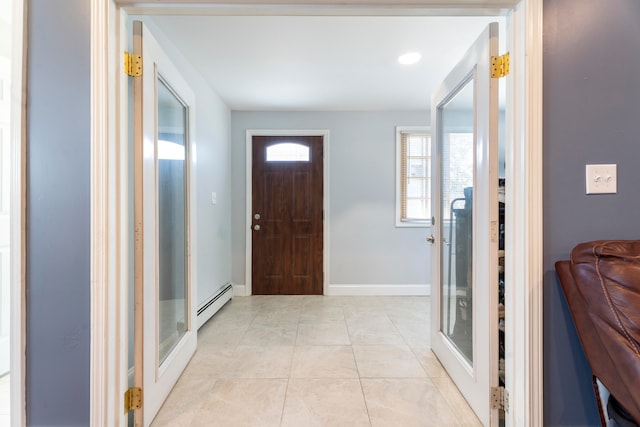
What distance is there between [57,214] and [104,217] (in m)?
0.19

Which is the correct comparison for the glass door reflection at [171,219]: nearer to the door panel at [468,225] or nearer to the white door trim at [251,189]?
the door panel at [468,225]

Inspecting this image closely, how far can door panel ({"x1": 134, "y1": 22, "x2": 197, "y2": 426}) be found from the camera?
1392 millimetres

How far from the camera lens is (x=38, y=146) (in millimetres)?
1175

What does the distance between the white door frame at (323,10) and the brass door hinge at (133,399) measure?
76mm

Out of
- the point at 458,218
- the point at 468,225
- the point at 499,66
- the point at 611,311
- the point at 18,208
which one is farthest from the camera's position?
the point at 458,218

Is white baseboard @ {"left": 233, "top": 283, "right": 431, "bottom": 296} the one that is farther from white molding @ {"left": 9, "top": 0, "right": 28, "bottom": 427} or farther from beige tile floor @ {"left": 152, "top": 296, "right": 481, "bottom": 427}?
white molding @ {"left": 9, "top": 0, "right": 28, "bottom": 427}

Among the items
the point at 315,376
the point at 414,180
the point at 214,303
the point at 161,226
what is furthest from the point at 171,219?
the point at 414,180

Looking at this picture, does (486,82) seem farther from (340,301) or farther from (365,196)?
(340,301)

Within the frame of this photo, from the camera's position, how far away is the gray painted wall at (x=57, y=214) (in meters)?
1.17

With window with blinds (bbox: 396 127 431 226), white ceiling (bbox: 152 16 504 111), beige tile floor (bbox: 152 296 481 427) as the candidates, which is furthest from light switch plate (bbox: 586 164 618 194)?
window with blinds (bbox: 396 127 431 226)

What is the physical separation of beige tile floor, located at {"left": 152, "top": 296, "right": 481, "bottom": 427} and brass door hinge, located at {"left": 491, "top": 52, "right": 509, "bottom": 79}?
1644mm

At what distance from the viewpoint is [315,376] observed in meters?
1.96

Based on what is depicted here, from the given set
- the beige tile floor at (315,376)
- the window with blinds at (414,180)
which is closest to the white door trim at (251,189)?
the beige tile floor at (315,376)

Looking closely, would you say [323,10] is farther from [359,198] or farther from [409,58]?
[359,198]
